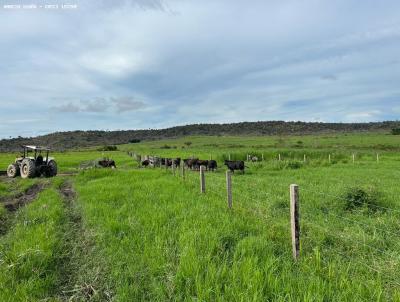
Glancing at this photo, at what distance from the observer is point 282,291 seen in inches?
183

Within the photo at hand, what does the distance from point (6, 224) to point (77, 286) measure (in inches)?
223

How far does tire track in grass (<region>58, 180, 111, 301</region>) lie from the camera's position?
5.18m

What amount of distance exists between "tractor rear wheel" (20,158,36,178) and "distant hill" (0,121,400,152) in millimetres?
104453

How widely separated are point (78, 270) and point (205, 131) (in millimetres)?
141451

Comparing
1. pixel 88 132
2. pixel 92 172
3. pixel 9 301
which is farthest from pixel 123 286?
pixel 88 132

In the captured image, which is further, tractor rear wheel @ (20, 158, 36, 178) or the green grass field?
tractor rear wheel @ (20, 158, 36, 178)

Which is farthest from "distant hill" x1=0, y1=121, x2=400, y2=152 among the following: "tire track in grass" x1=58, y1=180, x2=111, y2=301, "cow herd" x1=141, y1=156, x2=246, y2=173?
"tire track in grass" x1=58, y1=180, x2=111, y2=301

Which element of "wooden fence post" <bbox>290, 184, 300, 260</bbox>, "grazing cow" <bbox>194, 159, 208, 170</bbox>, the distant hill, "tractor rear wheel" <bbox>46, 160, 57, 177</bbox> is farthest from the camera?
the distant hill

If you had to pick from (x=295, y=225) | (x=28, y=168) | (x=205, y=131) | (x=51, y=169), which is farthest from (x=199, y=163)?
(x=205, y=131)

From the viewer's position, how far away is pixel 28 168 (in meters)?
24.1

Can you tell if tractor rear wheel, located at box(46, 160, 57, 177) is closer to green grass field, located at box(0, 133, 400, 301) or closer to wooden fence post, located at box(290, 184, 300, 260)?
green grass field, located at box(0, 133, 400, 301)

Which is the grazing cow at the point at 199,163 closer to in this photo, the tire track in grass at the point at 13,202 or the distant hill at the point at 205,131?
the tire track in grass at the point at 13,202

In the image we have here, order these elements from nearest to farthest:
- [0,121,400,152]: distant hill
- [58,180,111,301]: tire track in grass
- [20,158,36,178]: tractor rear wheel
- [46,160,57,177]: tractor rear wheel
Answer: [58,180,111,301]: tire track in grass
[20,158,36,178]: tractor rear wheel
[46,160,57,177]: tractor rear wheel
[0,121,400,152]: distant hill

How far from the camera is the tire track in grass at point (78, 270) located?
5180 mm
